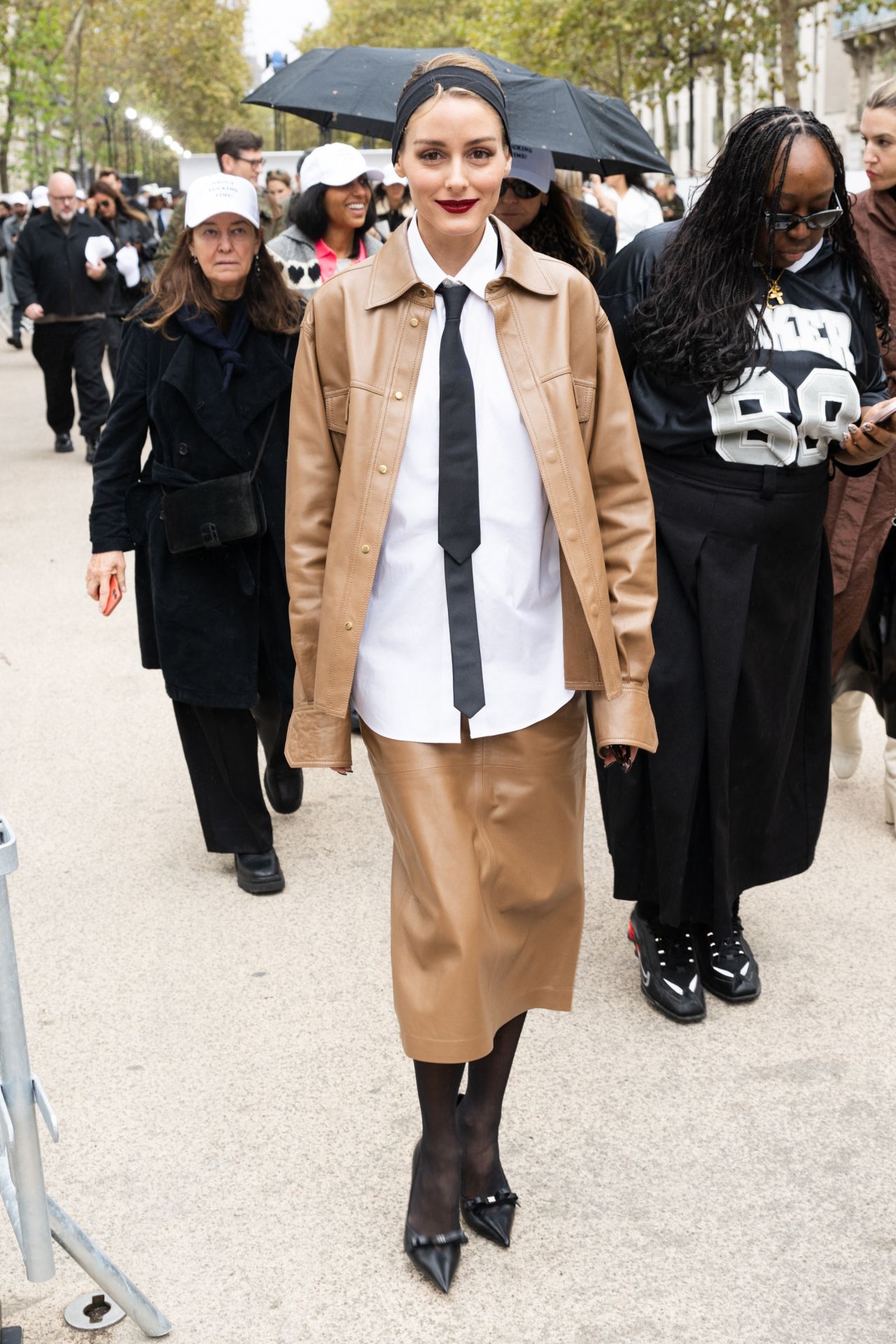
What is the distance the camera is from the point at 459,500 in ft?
8.41

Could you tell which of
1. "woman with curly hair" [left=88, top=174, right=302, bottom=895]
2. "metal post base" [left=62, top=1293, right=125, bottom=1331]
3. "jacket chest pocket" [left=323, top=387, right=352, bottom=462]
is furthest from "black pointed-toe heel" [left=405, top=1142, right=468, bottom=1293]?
"woman with curly hair" [left=88, top=174, right=302, bottom=895]

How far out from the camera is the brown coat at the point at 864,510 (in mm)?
4457

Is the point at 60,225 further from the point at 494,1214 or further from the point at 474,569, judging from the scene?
the point at 494,1214

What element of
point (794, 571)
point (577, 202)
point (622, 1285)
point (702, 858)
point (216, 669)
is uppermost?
point (577, 202)

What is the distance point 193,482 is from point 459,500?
191 cm

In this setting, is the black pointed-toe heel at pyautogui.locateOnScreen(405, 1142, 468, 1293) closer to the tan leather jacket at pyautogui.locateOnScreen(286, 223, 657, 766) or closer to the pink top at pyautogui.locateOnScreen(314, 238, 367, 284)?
the tan leather jacket at pyautogui.locateOnScreen(286, 223, 657, 766)

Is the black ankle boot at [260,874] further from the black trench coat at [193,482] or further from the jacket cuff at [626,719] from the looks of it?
the jacket cuff at [626,719]

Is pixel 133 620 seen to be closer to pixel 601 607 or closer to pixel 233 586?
pixel 233 586

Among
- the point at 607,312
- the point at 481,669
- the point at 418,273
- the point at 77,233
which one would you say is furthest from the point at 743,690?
the point at 77,233

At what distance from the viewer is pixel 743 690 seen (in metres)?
3.67

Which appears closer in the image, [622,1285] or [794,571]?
[622,1285]

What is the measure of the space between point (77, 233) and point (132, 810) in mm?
A: 8837

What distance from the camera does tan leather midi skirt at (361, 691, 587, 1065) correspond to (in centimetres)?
268

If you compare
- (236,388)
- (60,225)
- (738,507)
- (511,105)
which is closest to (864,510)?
(738,507)
